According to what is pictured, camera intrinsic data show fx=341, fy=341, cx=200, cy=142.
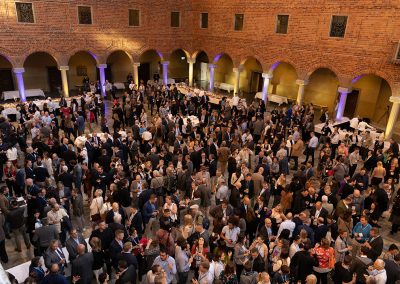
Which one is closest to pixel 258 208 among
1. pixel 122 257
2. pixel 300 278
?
pixel 300 278

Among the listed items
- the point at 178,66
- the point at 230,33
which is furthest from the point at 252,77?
the point at 178,66

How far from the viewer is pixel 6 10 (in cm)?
1809

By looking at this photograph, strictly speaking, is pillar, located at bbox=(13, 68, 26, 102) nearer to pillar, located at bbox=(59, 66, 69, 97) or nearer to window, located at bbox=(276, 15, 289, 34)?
pillar, located at bbox=(59, 66, 69, 97)

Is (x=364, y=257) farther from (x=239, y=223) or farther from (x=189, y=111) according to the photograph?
(x=189, y=111)

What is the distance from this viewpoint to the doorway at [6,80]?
2248 cm

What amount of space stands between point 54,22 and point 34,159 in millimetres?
12418

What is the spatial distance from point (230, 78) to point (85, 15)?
12597 mm

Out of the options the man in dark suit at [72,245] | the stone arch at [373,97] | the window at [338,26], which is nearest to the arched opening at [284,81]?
the stone arch at [373,97]

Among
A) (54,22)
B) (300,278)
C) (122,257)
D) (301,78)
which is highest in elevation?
(54,22)

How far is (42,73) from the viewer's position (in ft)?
78.8

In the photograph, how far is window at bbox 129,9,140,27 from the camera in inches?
885

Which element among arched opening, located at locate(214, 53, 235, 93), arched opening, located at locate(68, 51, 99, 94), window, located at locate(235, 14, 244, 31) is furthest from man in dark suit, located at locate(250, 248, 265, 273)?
arched opening, located at locate(214, 53, 235, 93)

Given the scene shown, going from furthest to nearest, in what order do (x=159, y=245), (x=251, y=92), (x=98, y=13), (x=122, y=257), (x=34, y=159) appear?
1. (x=251, y=92)
2. (x=98, y=13)
3. (x=34, y=159)
4. (x=159, y=245)
5. (x=122, y=257)

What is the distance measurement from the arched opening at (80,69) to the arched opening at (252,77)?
38.1 feet
